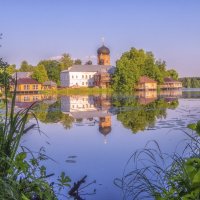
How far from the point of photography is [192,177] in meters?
1.94

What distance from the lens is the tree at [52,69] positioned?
87688 millimetres

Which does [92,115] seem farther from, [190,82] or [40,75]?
[190,82]

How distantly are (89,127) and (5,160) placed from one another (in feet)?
45.8

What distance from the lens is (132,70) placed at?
212 feet

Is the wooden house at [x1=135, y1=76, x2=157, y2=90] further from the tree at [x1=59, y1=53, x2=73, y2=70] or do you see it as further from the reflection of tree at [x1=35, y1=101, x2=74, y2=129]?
the reflection of tree at [x1=35, y1=101, x2=74, y2=129]

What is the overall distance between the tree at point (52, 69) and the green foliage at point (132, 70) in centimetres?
2138

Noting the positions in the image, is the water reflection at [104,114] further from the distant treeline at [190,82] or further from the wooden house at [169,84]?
the distant treeline at [190,82]

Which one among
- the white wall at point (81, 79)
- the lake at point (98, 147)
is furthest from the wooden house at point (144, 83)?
the lake at point (98, 147)

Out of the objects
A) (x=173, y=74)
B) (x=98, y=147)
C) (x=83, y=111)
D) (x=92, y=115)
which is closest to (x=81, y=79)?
(x=173, y=74)

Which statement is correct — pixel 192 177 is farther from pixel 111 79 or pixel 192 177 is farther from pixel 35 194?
Answer: pixel 111 79

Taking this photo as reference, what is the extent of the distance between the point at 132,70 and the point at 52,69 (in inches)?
1121

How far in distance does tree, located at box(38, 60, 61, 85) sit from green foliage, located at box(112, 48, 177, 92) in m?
21.4

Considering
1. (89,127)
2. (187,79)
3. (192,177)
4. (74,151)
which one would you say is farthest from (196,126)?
(187,79)

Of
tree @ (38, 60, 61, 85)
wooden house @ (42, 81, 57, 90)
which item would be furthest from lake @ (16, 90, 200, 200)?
tree @ (38, 60, 61, 85)
